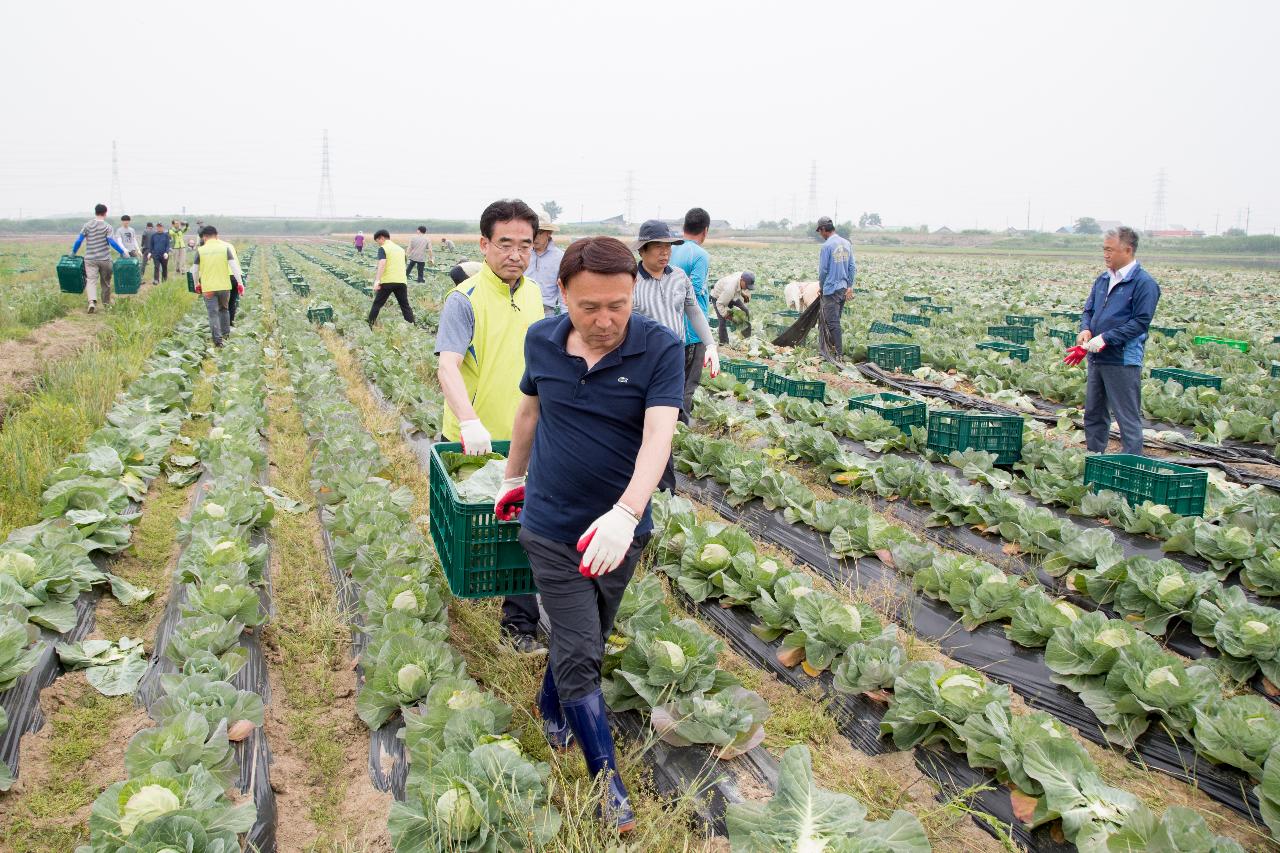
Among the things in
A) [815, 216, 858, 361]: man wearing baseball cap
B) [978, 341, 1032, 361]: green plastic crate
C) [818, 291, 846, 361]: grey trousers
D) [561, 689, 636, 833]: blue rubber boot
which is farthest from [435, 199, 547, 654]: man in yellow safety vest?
[978, 341, 1032, 361]: green plastic crate

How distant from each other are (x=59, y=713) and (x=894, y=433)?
19.7ft

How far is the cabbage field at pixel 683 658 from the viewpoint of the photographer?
2.69 m

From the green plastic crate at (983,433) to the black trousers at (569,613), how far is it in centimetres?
480

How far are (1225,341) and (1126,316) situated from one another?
8.63m

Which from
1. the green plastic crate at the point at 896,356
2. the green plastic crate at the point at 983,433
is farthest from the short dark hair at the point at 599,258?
the green plastic crate at the point at 896,356

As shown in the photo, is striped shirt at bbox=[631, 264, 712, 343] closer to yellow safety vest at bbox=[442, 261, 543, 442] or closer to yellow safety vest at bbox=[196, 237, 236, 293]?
yellow safety vest at bbox=[442, 261, 543, 442]

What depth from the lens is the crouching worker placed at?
2463 mm

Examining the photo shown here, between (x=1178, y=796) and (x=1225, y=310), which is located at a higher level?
(x=1225, y=310)

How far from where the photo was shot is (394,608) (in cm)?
387

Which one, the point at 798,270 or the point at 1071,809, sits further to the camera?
the point at 798,270

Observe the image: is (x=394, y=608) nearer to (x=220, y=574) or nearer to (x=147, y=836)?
(x=220, y=574)

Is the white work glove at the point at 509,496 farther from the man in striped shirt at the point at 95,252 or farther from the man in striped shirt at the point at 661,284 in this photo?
the man in striped shirt at the point at 95,252

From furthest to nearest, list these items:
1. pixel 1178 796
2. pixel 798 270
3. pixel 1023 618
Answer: pixel 798 270
pixel 1023 618
pixel 1178 796

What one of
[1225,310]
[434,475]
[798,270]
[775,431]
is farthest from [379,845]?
[798,270]
